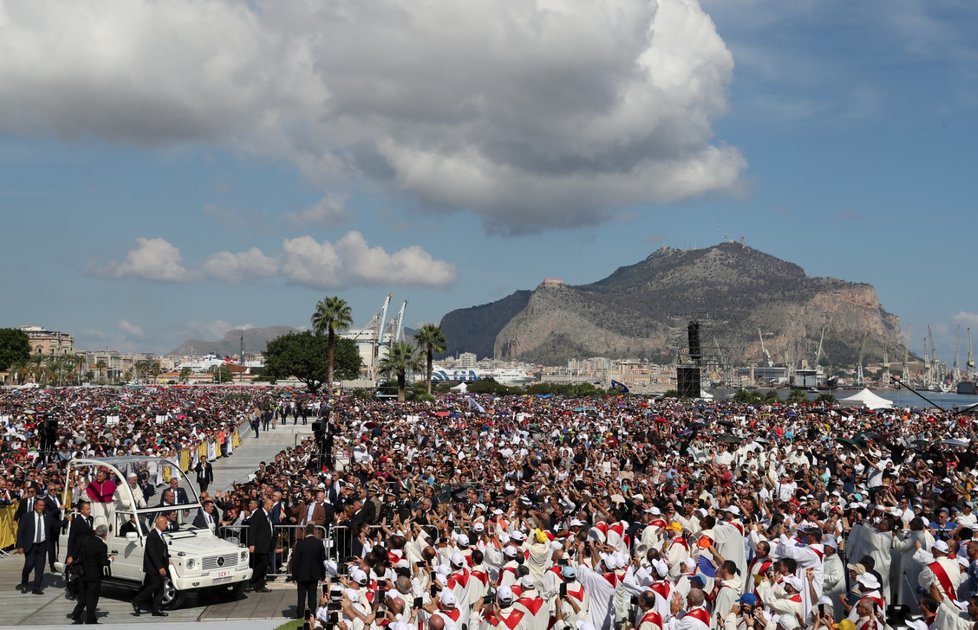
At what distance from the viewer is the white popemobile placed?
41.5 feet

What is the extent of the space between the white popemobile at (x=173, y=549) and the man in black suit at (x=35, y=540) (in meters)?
1.06

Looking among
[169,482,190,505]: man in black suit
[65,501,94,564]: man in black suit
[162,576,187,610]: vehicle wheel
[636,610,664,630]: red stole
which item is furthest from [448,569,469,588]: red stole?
[169,482,190,505]: man in black suit

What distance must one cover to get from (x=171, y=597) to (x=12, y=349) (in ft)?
491

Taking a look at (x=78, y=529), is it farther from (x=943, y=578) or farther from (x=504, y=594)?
(x=943, y=578)

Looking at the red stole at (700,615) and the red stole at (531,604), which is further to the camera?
the red stole at (531,604)

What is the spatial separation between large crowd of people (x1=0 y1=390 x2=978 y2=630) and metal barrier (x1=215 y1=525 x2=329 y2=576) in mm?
45

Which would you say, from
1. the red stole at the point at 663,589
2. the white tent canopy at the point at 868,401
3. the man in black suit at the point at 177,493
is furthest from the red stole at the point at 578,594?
the white tent canopy at the point at 868,401

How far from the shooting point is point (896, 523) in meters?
11.6

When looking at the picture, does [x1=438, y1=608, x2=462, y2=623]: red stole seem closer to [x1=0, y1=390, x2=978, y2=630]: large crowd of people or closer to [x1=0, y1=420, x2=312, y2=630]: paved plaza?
[x1=0, y1=390, x2=978, y2=630]: large crowd of people

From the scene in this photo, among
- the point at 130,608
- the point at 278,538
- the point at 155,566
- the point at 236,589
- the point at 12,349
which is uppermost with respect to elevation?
the point at 12,349

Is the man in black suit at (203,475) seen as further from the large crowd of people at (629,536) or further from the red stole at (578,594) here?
the red stole at (578,594)

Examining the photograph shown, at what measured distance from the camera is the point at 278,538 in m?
15.3

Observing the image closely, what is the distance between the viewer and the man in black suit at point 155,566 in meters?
12.3

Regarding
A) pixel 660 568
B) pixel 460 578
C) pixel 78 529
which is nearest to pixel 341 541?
pixel 78 529
